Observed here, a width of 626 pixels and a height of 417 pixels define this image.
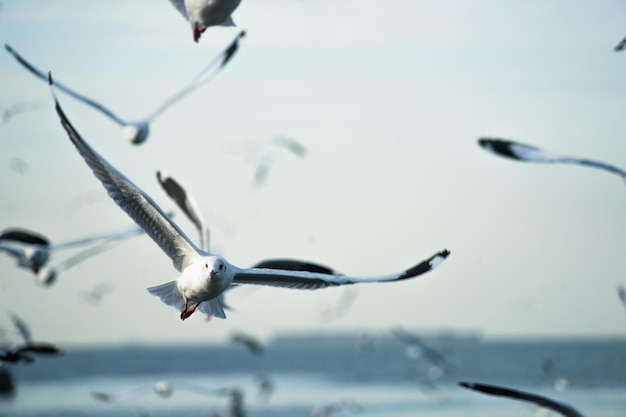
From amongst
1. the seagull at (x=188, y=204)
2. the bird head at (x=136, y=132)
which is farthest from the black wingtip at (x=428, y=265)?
the bird head at (x=136, y=132)

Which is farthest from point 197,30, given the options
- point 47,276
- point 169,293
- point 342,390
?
point 342,390

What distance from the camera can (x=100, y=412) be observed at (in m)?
42.2

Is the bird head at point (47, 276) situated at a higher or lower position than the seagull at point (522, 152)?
higher

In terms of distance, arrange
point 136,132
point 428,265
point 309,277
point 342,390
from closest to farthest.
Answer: point 309,277
point 428,265
point 136,132
point 342,390

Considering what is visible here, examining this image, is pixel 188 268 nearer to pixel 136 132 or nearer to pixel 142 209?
pixel 142 209

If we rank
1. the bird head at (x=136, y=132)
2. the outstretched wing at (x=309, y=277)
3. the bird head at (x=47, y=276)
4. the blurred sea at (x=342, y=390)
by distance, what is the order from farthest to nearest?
the blurred sea at (x=342, y=390), the bird head at (x=47, y=276), the bird head at (x=136, y=132), the outstretched wing at (x=309, y=277)

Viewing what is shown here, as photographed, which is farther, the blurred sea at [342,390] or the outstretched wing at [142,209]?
the blurred sea at [342,390]

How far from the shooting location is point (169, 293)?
1229 centimetres

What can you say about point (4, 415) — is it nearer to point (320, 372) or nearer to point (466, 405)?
point (466, 405)

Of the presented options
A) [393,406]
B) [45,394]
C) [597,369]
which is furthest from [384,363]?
[393,406]

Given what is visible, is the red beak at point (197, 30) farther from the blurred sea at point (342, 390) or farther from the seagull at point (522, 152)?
the blurred sea at point (342, 390)

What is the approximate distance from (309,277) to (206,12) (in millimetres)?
2602

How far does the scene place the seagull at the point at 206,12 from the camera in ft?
38.6

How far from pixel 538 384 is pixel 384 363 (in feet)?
81.7
